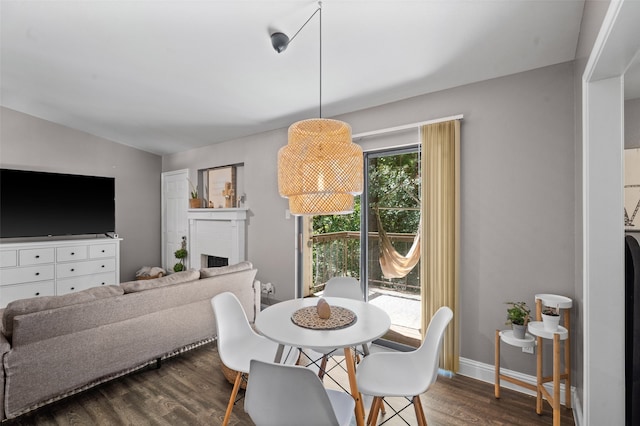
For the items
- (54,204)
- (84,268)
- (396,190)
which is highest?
(396,190)

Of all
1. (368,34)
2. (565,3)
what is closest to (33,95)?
(368,34)

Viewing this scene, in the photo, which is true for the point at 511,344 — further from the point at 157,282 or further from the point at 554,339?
the point at 157,282

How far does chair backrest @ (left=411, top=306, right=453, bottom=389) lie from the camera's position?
66.9 inches

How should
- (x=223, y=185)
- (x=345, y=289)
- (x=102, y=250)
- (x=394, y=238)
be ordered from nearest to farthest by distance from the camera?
(x=345, y=289) < (x=394, y=238) < (x=102, y=250) < (x=223, y=185)

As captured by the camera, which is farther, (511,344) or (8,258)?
(8,258)

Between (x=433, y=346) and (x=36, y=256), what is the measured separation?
5.18 meters

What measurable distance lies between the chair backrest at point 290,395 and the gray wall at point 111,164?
16.6 ft

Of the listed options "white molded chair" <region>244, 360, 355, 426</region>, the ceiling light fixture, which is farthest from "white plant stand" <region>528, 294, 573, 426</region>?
"white molded chair" <region>244, 360, 355, 426</region>

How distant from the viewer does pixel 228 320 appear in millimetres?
2170

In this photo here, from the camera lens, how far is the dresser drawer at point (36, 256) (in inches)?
162

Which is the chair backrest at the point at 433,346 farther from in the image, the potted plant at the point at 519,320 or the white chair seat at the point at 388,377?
the potted plant at the point at 519,320

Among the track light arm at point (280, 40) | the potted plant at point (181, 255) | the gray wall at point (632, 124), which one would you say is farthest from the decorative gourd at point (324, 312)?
the potted plant at point (181, 255)

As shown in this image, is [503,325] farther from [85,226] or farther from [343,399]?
[85,226]

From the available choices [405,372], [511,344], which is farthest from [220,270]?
[511,344]
